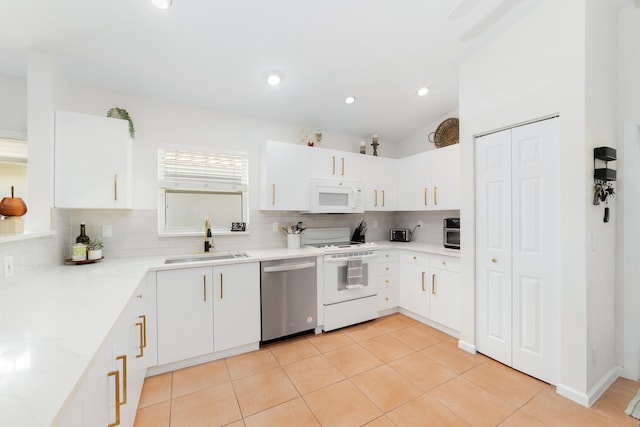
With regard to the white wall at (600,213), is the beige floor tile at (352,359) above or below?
below

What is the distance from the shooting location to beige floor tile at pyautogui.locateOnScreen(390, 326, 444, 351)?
8.92 ft

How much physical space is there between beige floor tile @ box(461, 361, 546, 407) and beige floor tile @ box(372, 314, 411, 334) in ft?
3.12

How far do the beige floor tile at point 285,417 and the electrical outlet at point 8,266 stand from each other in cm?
171

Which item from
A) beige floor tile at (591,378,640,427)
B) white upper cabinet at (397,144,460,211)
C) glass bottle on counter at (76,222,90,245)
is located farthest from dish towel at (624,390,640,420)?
glass bottle on counter at (76,222,90,245)

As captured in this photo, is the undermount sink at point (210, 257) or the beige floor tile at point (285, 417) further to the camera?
the undermount sink at point (210, 257)

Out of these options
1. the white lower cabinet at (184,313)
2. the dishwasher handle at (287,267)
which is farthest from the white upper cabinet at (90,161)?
the dishwasher handle at (287,267)

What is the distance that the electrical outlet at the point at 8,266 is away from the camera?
1.51 metres

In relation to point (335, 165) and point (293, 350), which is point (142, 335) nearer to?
point (293, 350)

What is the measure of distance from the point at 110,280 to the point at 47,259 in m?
0.77

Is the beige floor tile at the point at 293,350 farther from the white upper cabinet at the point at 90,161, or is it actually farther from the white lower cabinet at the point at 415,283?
the white upper cabinet at the point at 90,161

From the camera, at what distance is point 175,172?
9.46 feet

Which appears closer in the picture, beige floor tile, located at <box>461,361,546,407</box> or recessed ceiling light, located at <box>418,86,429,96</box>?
beige floor tile, located at <box>461,361,546,407</box>

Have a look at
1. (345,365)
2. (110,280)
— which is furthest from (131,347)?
(345,365)

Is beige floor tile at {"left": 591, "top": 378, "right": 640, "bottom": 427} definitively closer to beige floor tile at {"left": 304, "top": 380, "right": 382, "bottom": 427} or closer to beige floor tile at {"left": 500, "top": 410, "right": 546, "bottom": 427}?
beige floor tile at {"left": 500, "top": 410, "right": 546, "bottom": 427}
